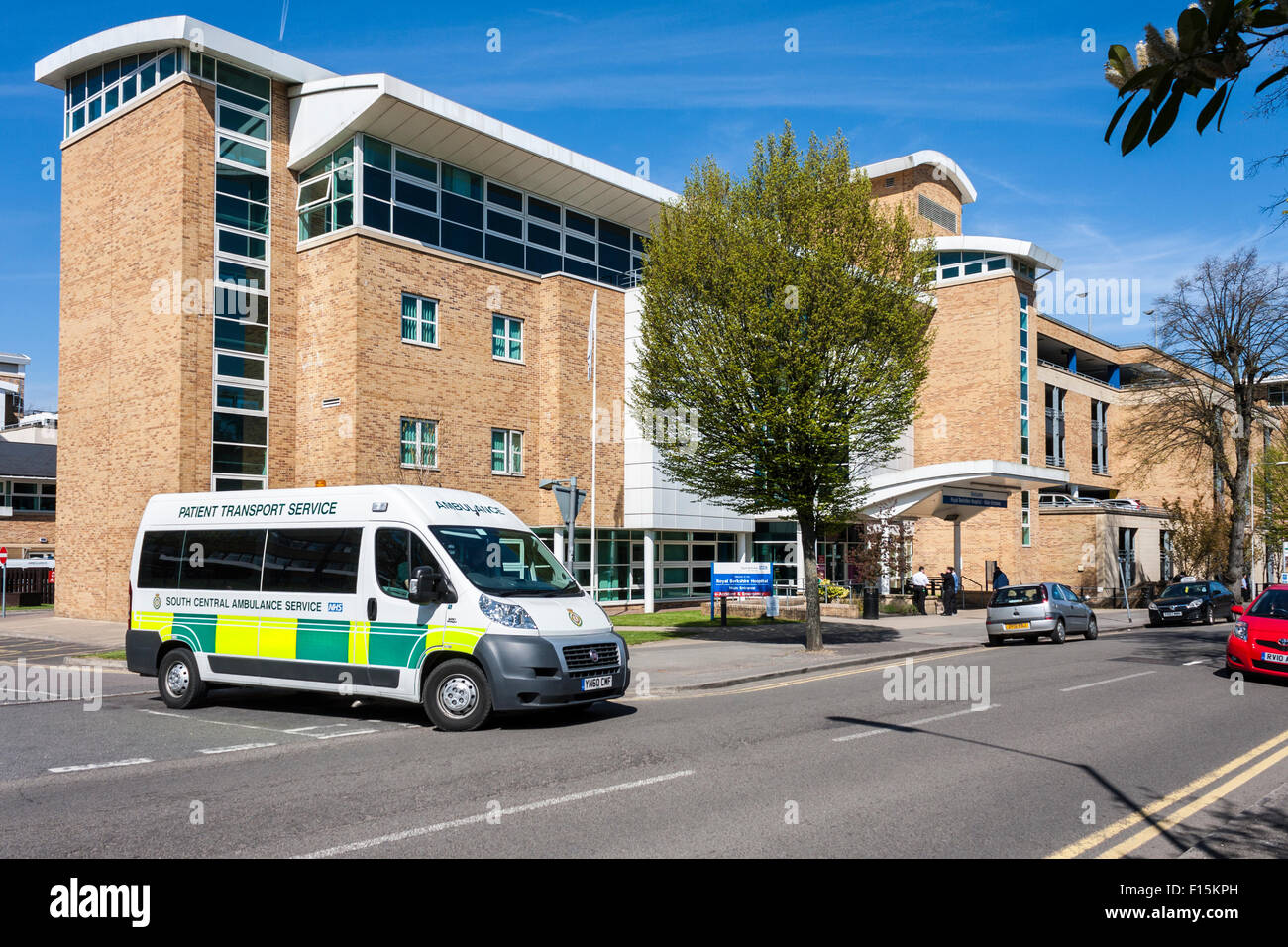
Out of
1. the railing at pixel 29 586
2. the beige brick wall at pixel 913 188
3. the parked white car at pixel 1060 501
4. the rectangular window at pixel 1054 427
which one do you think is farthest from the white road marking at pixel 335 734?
the rectangular window at pixel 1054 427

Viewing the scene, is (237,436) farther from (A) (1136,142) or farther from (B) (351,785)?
(A) (1136,142)

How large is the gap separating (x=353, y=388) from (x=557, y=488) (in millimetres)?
10637

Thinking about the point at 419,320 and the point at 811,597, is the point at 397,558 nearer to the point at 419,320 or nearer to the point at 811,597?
the point at 811,597

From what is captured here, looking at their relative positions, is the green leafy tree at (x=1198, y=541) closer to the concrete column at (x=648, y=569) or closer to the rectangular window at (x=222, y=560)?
the concrete column at (x=648, y=569)

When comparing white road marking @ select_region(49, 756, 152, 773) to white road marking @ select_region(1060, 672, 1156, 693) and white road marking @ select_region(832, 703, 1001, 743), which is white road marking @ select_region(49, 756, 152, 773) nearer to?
white road marking @ select_region(832, 703, 1001, 743)

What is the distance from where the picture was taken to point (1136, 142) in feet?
8.78

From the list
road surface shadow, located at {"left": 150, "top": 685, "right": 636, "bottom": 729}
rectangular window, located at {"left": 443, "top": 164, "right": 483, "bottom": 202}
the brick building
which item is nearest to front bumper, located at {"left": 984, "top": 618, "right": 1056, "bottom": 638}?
the brick building

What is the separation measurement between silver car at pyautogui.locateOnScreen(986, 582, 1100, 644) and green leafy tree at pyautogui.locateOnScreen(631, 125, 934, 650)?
603 centimetres

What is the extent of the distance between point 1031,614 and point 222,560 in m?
18.4

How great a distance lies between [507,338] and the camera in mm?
30188

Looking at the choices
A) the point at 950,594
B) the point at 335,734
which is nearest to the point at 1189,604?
the point at 950,594

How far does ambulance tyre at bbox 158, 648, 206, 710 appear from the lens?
12430 millimetres
